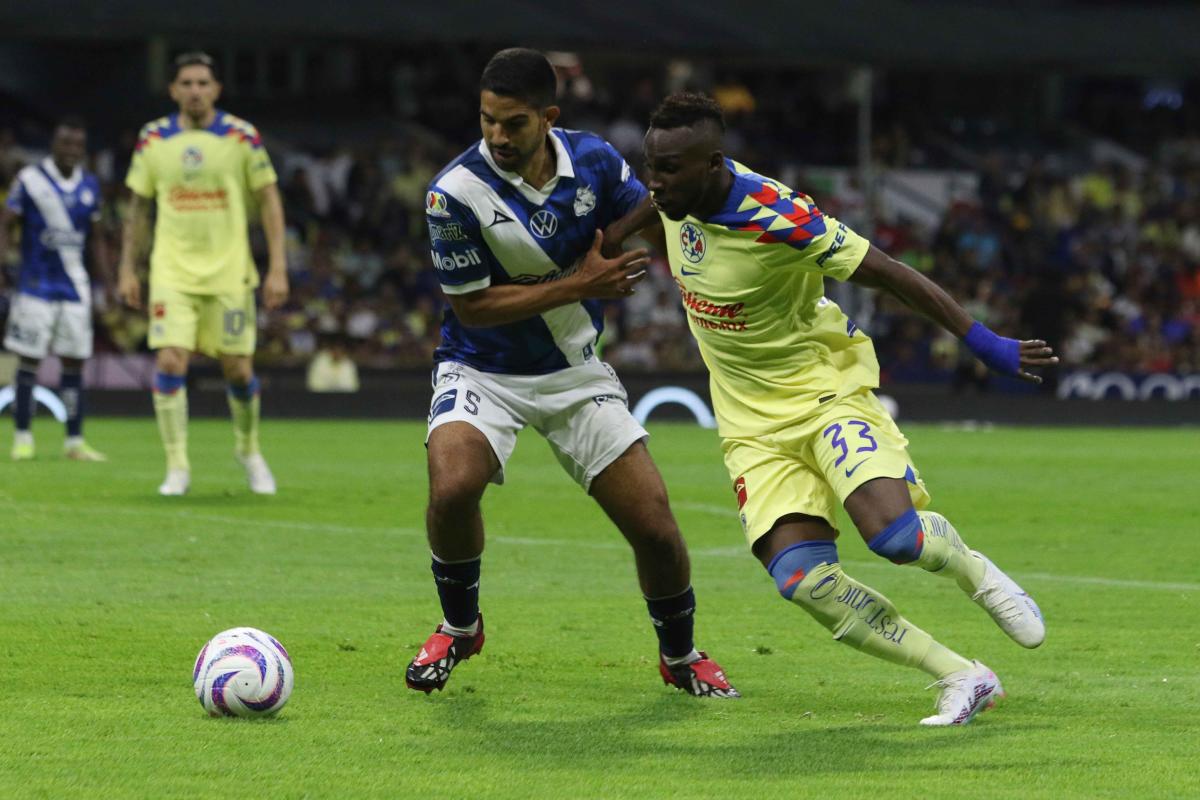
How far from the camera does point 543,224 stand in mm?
6219

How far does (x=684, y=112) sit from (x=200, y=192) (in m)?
6.63

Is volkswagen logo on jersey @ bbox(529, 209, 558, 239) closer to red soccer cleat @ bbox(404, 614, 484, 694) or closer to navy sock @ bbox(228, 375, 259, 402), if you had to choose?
red soccer cleat @ bbox(404, 614, 484, 694)

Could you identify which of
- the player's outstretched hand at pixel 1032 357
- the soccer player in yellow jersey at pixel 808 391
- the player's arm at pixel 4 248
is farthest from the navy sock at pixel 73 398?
the player's outstretched hand at pixel 1032 357

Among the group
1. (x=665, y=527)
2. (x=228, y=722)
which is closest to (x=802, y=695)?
(x=665, y=527)

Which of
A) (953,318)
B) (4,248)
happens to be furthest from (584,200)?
(4,248)

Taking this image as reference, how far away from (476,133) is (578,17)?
436 cm

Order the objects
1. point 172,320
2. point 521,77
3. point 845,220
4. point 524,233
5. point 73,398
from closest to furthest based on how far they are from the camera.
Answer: point 521,77 → point 524,233 → point 172,320 → point 73,398 → point 845,220

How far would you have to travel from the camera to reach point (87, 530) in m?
10.4

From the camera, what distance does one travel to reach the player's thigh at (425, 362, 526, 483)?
6.27 meters

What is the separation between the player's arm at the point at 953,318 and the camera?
18.5 feet

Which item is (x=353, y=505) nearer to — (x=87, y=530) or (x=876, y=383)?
(x=87, y=530)

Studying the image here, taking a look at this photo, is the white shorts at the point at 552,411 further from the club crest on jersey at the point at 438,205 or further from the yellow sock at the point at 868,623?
Result: the yellow sock at the point at 868,623

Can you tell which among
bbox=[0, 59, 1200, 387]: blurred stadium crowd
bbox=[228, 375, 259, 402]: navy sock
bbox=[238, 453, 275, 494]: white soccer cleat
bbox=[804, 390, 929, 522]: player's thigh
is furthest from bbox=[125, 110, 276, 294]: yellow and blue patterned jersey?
bbox=[0, 59, 1200, 387]: blurred stadium crowd

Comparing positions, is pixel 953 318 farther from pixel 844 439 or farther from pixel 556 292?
pixel 556 292
